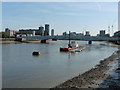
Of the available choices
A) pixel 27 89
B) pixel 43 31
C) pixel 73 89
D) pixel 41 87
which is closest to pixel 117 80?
pixel 73 89

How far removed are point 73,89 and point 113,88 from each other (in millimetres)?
1941

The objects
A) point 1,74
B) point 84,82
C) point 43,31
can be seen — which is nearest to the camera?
point 84,82

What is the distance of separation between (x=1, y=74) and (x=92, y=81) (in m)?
6.57

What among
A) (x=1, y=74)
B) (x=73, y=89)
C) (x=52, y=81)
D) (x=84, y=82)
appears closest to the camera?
(x=73, y=89)

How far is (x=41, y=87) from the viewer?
37.0ft

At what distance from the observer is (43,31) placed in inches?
5630

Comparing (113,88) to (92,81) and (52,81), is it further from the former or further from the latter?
(52,81)

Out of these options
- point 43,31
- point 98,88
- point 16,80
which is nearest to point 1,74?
point 16,80

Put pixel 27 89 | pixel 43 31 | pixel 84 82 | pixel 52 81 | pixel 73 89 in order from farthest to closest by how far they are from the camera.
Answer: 1. pixel 43 31
2. pixel 52 81
3. pixel 84 82
4. pixel 27 89
5. pixel 73 89

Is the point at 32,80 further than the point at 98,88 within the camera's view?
Yes

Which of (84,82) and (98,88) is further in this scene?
(84,82)

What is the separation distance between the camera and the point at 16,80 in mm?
12867

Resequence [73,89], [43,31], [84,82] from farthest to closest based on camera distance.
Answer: [43,31]
[84,82]
[73,89]

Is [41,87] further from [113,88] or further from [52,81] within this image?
[113,88]
